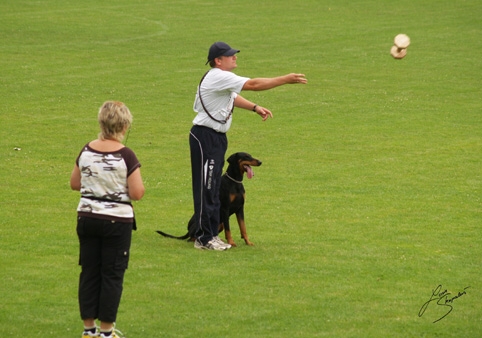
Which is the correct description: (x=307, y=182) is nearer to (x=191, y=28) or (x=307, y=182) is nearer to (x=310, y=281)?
(x=310, y=281)

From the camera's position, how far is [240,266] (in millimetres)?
9562

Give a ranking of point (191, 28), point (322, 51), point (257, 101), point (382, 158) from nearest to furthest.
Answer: point (382, 158) < point (257, 101) < point (322, 51) < point (191, 28)

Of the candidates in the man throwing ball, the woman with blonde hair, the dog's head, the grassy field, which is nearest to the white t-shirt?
the man throwing ball

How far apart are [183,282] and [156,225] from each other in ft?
8.95

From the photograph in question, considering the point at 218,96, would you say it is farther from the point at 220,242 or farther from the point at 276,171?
the point at 276,171

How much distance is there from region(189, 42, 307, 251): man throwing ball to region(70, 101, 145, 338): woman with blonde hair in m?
3.13

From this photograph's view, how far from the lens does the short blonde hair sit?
6.77 m

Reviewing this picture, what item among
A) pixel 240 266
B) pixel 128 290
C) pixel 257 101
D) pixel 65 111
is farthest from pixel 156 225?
pixel 257 101

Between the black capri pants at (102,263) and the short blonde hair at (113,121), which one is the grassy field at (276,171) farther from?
the short blonde hair at (113,121)
